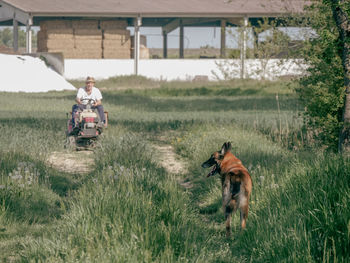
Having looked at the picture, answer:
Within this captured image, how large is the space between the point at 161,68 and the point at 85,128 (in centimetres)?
2616

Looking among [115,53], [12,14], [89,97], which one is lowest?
[89,97]

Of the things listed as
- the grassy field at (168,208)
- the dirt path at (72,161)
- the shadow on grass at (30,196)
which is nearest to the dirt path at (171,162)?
the grassy field at (168,208)

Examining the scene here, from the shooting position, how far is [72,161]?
11.7m

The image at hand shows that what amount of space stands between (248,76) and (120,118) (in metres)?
18.5

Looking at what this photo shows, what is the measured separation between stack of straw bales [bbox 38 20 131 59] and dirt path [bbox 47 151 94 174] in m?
26.3

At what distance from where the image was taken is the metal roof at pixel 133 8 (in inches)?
1439

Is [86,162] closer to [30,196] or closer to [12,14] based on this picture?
[30,196]

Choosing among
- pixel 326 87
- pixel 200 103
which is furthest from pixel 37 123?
pixel 200 103

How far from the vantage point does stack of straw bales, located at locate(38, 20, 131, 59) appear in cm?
3791

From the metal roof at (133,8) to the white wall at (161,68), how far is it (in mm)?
3054

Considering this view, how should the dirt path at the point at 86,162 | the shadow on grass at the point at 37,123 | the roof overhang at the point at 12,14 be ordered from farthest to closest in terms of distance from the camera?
the roof overhang at the point at 12,14 < the shadow on grass at the point at 37,123 < the dirt path at the point at 86,162

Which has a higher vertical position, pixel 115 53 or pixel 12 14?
pixel 12 14

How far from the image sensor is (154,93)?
2997cm

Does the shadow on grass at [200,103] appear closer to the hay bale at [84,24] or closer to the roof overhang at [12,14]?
the hay bale at [84,24]
